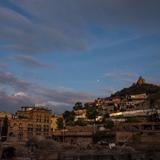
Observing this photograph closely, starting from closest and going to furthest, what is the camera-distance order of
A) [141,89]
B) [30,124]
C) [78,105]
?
[30,124]
[78,105]
[141,89]

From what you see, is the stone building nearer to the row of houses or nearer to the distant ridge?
the row of houses

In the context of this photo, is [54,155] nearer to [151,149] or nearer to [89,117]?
[151,149]

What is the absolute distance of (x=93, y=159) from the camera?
202ft

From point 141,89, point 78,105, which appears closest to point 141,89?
point 141,89

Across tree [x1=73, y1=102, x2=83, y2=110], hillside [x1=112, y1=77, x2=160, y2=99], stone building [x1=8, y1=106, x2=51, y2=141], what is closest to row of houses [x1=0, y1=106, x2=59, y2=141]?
stone building [x1=8, y1=106, x2=51, y2=141]

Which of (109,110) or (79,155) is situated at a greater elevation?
(109,110)

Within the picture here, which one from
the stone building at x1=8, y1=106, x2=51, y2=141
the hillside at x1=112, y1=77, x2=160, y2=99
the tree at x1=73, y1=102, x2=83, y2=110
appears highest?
the hillside at x1=112, y1=77, x2=160, y2=99

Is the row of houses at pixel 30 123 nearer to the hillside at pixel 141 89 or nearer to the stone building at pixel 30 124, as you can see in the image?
the stone building at pixel 30 124

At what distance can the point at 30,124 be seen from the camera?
127m

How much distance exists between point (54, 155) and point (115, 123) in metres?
55.2

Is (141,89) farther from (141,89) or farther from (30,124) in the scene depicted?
(30,124)

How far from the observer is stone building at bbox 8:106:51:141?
401 feet

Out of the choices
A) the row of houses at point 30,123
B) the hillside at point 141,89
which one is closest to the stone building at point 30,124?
the row of houses at point 30,123

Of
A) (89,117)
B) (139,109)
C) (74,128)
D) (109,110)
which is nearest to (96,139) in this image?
(74,128)
